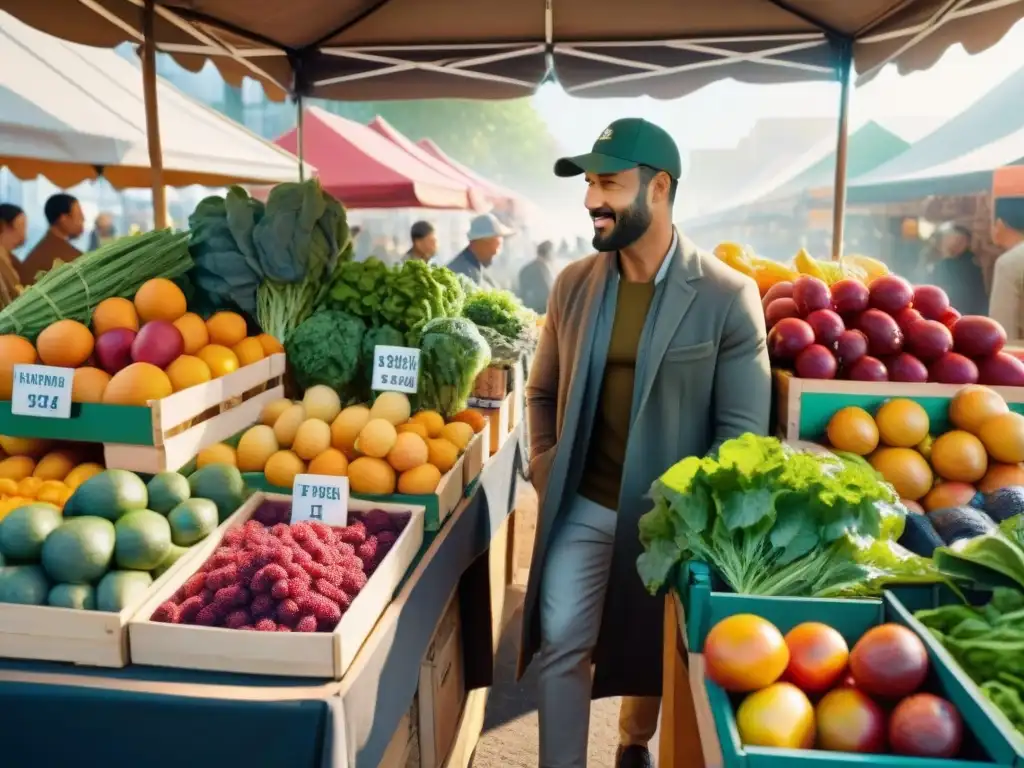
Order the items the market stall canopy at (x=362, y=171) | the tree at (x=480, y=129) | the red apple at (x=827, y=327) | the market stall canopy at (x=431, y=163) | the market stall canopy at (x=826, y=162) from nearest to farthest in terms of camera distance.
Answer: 1. the red apple at (x=827, y=327)
2. the market stall canopy at (x=362, y=171)
3. the market stall canopy at (x=431, y=163)
4. the market stall canopy at (x=826, y=162)
5. the tree at (x=480, y=129)

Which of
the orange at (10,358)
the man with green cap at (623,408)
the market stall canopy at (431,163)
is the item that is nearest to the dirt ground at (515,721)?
the man with green cap at (623,408)

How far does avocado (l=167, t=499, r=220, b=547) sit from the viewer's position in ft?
6.08

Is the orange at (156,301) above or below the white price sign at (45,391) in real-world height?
above

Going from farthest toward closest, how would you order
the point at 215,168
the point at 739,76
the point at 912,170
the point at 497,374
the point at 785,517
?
the point at 912,170 < the point at 215,168 < the point at 739,76 < the point at 497,374 < the point at 785,517

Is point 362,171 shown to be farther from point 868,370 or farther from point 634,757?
point 634,757

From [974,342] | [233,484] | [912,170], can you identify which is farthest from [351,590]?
[912,170]

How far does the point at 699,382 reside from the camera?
243 centimetres

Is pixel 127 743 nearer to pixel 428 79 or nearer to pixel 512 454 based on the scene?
pixel 512 454

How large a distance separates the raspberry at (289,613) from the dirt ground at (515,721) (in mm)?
1671

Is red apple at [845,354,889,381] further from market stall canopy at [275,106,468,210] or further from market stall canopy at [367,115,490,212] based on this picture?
market stall canopy at [367,115,490,212]

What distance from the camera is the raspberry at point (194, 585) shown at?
5.53 ft

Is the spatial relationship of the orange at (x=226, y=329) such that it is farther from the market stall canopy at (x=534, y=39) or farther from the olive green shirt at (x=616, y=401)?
the market stall canopy at (x=534, y=39)

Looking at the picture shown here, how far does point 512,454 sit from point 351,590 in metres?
1.84

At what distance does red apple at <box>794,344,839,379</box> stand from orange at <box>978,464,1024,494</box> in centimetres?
51
